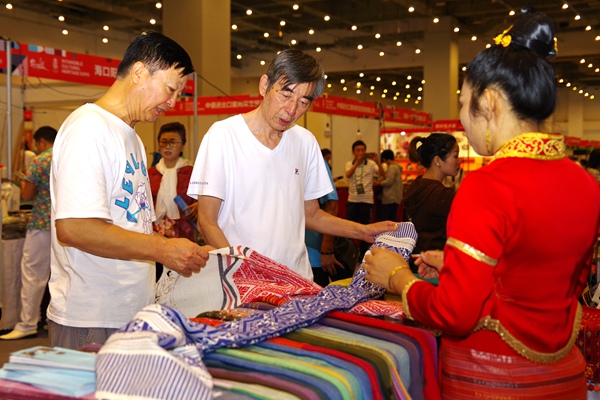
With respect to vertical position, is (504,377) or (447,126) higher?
(447,126)

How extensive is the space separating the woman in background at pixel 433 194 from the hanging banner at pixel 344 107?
593cm

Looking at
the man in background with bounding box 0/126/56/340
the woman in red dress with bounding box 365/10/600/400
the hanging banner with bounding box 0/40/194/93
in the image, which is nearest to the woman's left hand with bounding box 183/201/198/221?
the man in background with bounding box 0/126/56/340

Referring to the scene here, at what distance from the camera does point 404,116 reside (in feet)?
47.2

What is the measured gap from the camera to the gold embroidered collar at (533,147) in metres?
1.37

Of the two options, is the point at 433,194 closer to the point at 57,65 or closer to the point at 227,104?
the point at 57,65

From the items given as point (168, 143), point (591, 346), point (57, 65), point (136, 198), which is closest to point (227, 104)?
point (57, 65)

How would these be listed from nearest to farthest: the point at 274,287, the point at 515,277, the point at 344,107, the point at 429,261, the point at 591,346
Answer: the point at 515,277
the point at 429,261
the point at 274,287
the point at 591,346
the point at 344,107

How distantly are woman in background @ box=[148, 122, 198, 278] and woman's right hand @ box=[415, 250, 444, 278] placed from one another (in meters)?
3.31

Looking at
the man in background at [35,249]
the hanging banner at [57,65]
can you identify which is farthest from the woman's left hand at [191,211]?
the hanging banner at [57,65]

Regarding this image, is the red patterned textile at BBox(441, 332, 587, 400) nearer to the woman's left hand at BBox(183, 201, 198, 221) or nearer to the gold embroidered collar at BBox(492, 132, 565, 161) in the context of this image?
the gold embroidered collar at BBox(492, 132, 565, 161)

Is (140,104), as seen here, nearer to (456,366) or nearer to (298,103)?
(298,103)

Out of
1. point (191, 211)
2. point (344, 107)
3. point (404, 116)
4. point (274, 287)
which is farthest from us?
point (404, 116)

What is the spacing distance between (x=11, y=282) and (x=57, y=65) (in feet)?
7.38

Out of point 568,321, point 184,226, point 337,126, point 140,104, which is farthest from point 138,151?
point 337,126
